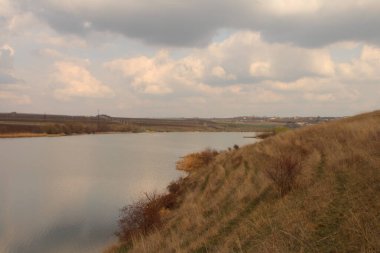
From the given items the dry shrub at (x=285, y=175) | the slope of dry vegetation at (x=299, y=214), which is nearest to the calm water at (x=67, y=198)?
the slope of dry vegetation at (x=299, y=214)

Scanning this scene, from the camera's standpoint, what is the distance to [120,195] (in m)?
29.0

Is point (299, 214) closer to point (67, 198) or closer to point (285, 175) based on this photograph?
point (285, 175)

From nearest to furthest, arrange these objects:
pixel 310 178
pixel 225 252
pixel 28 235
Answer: pixel 225 252, pixel 310 178, pixel 28 235

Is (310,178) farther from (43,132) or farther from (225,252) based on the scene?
(43,132)

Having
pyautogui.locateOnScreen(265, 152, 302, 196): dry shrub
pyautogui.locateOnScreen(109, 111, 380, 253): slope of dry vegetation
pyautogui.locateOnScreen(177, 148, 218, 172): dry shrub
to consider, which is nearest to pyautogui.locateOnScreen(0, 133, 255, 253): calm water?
pyautogui.locateOnScreen(177, 148, 218, 172): dry shrub

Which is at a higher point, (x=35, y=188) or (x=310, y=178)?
(x=310, y=178)

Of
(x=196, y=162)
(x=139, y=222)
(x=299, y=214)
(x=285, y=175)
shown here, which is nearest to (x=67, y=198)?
(x=139, y=222)

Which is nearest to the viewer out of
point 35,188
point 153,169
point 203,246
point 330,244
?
point 330,244

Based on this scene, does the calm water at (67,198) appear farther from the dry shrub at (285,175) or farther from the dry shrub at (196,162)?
the dry shrub at (285,175)

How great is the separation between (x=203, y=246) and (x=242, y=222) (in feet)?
5.00

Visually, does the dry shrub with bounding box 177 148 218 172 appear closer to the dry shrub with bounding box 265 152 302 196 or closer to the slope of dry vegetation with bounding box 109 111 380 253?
the slope of dry vegetation with bounding box 109 111 380 253

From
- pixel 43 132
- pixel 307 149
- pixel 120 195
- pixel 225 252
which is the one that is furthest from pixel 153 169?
pixel 43 132

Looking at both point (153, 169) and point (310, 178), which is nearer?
point (310, 178)

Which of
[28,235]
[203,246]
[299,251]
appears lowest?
[28,235]
